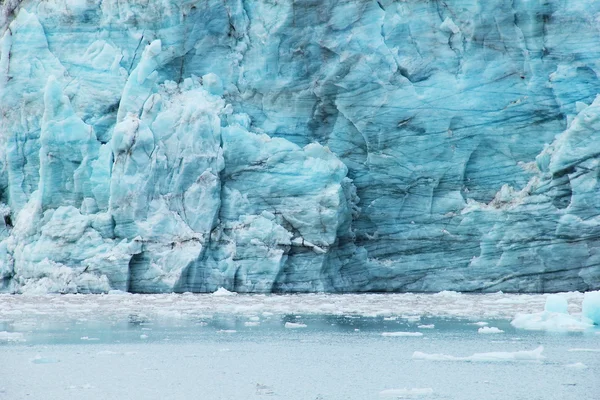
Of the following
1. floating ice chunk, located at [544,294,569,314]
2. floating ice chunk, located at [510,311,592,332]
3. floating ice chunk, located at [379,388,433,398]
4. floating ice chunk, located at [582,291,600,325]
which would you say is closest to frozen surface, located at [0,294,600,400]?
floating ice chunk, located at [379,388,433,398]

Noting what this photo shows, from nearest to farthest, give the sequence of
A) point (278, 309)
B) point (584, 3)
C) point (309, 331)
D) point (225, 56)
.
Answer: point (309, 331), point (278, 309), point (584, 3), point (225, 56)

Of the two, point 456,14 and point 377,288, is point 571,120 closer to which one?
point 456,14

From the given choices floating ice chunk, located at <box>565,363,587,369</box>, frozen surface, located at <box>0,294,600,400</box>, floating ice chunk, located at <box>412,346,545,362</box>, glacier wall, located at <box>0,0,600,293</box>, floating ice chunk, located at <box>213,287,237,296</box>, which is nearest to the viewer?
frozen surface, located at <box>0,294,600,400</box>

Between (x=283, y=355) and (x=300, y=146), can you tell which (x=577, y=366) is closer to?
(x=283, y=355)

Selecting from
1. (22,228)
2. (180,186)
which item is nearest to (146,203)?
(180,186)

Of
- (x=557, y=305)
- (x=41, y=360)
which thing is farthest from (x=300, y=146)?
(x=41, y=360)

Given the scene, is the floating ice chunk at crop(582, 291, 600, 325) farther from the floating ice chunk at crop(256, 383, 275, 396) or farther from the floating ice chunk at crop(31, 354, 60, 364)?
the floating ice chunk at crop(31, 354, 60, 364)
